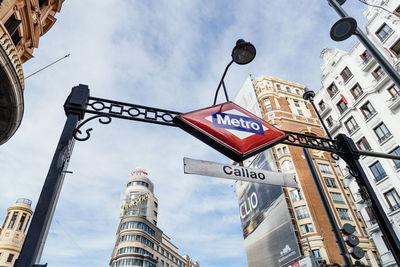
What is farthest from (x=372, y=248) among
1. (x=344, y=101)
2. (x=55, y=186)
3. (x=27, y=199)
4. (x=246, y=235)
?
(x=27, y=199)

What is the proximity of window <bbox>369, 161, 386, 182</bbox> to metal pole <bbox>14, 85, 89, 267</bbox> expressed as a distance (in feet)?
83.2

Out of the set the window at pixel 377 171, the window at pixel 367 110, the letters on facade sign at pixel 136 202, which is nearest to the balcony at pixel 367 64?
the window at pixel 367 110

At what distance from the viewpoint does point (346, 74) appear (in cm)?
2700

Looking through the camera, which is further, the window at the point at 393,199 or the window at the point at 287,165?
the window at the point at 287,165

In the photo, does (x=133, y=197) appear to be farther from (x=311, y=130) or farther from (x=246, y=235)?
(x=311, y=130)

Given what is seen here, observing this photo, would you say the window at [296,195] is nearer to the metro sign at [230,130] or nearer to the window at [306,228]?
the window at [306,228]

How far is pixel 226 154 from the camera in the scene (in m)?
4.19

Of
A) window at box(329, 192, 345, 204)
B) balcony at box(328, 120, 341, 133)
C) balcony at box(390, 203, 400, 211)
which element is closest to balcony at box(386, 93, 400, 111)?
balcony at box(328, 120, 341, 133)

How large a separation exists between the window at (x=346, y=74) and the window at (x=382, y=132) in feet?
21.3

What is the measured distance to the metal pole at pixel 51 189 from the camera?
7.91ft

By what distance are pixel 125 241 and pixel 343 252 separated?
1961 inches

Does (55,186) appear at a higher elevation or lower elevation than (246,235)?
lower

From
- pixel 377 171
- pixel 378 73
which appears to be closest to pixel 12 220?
pixel 377 171

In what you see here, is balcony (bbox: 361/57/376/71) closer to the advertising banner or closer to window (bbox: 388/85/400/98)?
window (bbox: 388/85/400/98)
